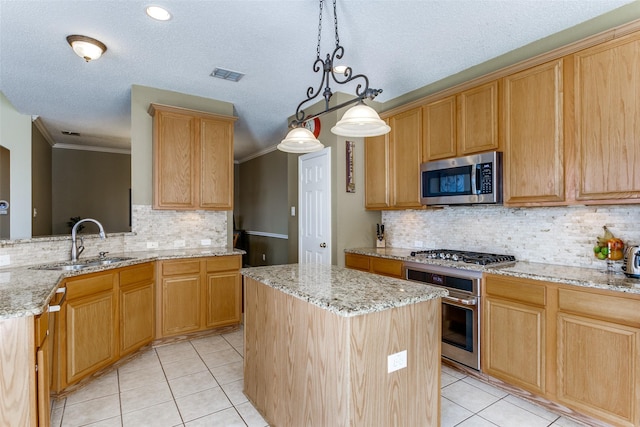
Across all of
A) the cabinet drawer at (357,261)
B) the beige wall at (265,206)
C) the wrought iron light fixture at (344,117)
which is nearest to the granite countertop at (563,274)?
the cabinet drawer at (357,261)

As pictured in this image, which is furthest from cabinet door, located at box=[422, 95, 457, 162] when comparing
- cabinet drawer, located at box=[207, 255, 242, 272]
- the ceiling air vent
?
cabinet drawer, located at box=[207, 255, 242, 272]

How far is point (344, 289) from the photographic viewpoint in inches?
71.4

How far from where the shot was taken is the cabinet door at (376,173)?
3918 millimetres

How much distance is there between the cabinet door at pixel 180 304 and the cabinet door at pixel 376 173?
2147 mm

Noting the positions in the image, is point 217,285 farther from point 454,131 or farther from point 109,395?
point 454,131

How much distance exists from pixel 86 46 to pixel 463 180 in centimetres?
332

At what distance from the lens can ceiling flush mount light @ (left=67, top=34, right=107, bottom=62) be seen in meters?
2.69

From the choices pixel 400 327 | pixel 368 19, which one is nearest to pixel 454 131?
pixel 368 19

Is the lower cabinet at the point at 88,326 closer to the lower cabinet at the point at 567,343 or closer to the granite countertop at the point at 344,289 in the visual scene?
the granite countertop at the point at 344,289

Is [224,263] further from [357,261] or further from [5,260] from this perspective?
[5,260]

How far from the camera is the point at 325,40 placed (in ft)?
8.89

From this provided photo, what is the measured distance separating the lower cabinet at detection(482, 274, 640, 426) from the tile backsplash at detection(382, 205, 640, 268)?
589mm

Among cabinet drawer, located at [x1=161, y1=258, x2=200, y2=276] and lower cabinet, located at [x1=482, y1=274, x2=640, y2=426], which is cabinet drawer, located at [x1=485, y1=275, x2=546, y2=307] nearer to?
lower cabinet, located at [x1=482, y1=274, x2=640, y2=426]

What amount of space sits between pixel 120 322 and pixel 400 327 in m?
2.49
